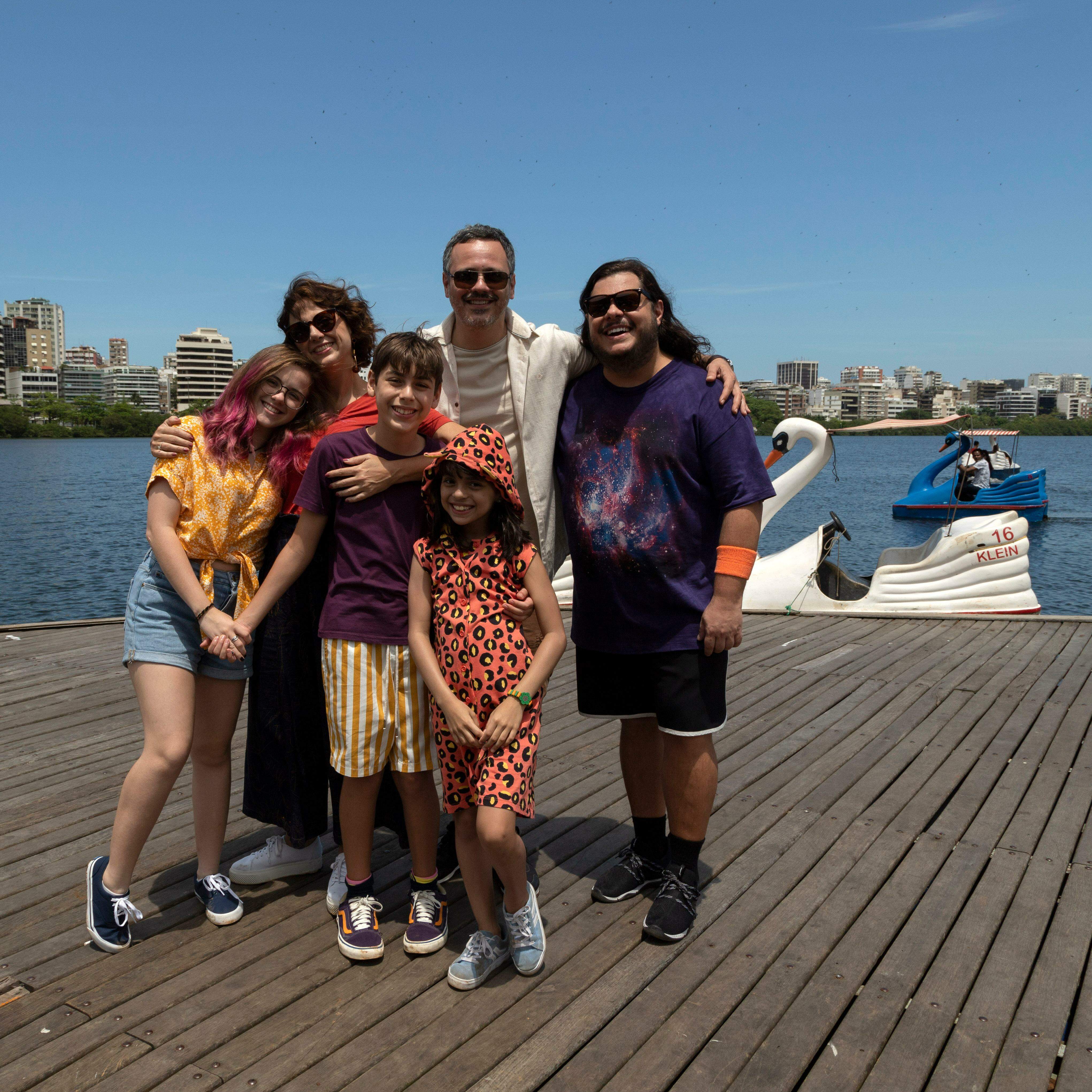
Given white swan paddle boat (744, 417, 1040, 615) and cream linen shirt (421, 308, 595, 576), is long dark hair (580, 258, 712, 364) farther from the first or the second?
white swan paddle boat (744, 417, 1040, 615)

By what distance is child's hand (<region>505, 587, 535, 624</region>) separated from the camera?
2312 millimetres

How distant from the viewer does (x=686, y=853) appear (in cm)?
260

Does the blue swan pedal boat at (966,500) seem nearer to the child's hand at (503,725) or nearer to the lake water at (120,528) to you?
the lake water at (120,528)

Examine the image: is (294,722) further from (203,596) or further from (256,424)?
(256,424)

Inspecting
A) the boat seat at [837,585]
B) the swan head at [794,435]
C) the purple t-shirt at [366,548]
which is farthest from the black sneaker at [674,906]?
the swan head at [794,435]

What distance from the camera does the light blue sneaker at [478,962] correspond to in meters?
2.21

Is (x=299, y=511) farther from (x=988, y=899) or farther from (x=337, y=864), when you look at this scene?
(x=988, y=899)

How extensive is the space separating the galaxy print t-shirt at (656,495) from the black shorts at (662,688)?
0.17ft

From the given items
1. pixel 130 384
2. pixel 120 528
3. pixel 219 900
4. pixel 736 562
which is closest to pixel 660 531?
pixel 736 562

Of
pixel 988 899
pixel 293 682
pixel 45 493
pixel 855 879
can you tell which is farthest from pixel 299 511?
pixel 45 493

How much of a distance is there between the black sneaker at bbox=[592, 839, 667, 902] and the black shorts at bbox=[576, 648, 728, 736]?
449 millimetres

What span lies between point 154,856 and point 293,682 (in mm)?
881

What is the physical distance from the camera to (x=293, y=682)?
2598 mm

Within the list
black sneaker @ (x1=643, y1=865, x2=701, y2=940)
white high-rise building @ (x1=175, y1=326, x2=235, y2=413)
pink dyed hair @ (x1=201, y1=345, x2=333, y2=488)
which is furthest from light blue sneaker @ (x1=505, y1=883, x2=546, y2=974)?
white high-rise building @ (x1=175, y1=326, x2=235, y2=413)
